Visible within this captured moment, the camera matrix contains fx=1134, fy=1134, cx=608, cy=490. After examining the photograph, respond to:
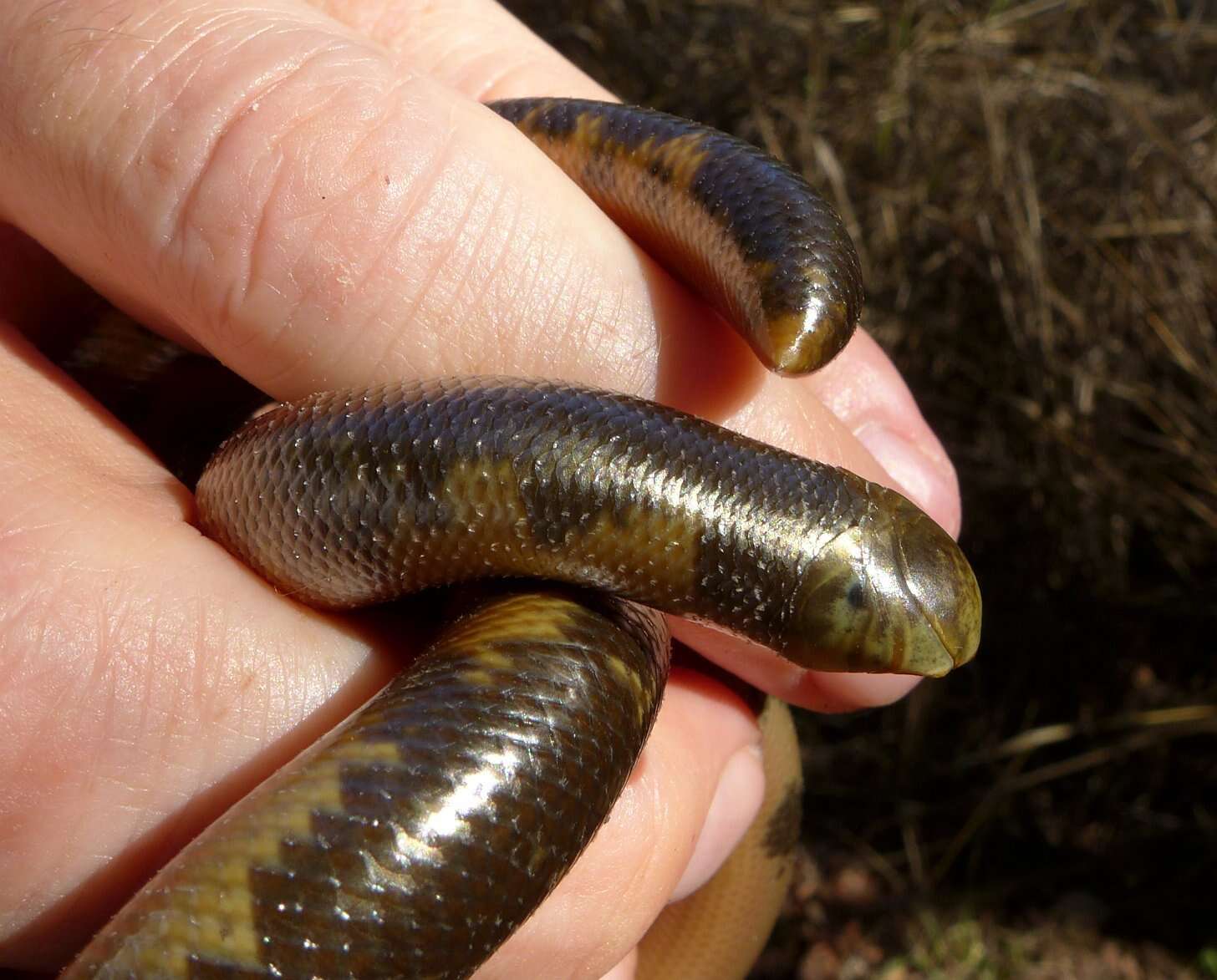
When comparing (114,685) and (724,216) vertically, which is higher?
(724,216)

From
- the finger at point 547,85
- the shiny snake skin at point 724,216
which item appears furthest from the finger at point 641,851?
the shiny snake skin at point 724,216

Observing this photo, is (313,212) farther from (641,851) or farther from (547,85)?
(641,851)

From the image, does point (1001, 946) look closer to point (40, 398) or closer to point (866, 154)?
point (866, 154)

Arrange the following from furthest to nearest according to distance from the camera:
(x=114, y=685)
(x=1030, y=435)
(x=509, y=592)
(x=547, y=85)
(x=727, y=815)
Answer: (x=1030, y=435) → (x=547, y=85) → (x=727, y=815) → (x=509, y=592) → (x=114, y=685)

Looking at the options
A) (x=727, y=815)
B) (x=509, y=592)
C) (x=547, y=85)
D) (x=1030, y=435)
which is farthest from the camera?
(x=1030, y=435)

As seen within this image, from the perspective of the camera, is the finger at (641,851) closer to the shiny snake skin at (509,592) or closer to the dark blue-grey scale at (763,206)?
the shiny snake skin at (509,592)

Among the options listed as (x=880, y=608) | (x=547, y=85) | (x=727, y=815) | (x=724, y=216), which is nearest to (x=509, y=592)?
(x=880, y=608)
